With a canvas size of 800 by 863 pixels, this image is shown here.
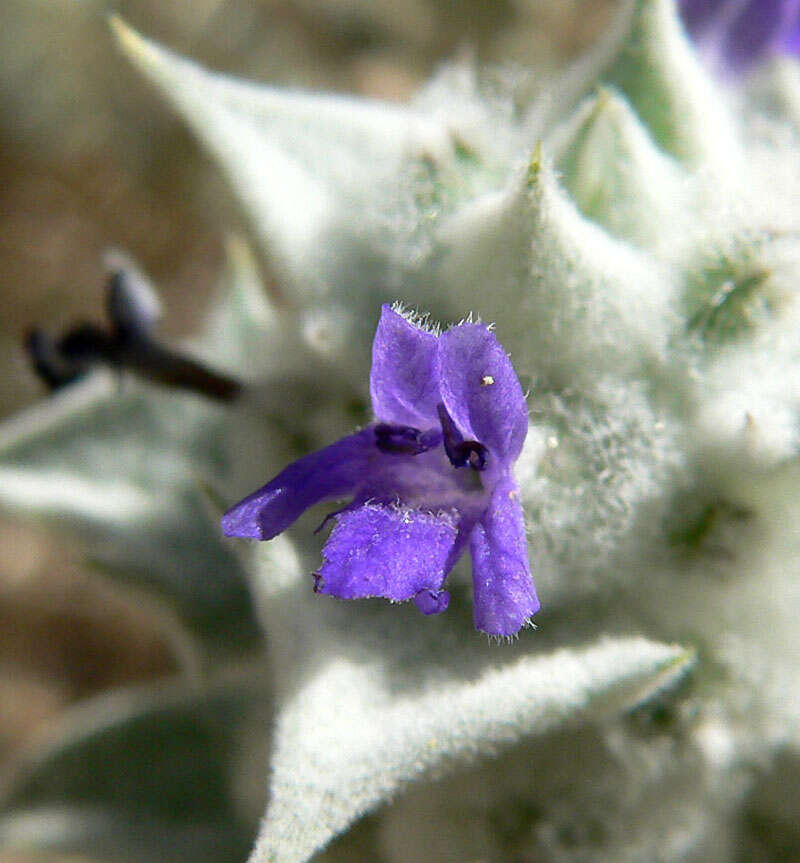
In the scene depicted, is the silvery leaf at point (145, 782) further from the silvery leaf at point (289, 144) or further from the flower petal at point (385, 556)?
the flower petal at point (385, 556)

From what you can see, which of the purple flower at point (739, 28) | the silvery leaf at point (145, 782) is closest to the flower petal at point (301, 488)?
the silvery leaf at point (145, 782)

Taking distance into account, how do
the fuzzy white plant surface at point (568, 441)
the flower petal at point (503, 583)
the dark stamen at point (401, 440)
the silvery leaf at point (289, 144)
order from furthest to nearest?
1. the silvery leaf at point (289, 144)
2. the fuzzy white plant surface at point (568, 441)
3. the dark stamen at point (401, 440)
4. the flower petal at point (503, 583)

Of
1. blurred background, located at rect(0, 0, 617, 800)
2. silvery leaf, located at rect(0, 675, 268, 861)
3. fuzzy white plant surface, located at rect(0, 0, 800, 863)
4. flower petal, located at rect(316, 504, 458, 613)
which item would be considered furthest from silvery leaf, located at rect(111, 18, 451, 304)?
blurred background, located at rect(0, 0, 617, 800)

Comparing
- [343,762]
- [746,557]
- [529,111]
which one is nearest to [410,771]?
[343,762]

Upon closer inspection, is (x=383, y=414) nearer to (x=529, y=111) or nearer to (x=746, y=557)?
(x=746, y=557)

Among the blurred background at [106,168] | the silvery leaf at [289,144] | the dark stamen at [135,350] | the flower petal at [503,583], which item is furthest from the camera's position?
the blurred background at [106,168]

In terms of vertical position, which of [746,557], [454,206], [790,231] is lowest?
[746,557]

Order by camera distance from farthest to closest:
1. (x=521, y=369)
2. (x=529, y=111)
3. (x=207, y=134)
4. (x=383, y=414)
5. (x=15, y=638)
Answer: (x=15, y=638) → (x=529, y=111) → (x=207, y=134) → (x=521, y=369) → (x=383, y=414)

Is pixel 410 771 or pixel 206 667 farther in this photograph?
pixel 206 667
